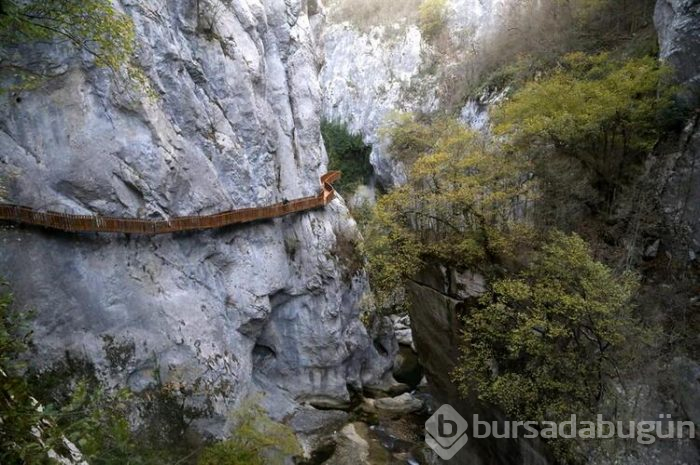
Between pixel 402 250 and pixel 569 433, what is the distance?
7.12m

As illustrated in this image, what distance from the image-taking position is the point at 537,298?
9.52 metres

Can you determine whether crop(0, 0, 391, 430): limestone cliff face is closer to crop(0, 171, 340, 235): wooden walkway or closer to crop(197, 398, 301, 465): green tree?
crop(0, 171, 340, 235): wooden walkway

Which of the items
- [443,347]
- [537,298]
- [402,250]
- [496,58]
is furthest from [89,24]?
[496,58]

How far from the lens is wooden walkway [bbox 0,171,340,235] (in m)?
12.1

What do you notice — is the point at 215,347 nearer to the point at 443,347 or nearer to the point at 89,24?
the point at 443,347

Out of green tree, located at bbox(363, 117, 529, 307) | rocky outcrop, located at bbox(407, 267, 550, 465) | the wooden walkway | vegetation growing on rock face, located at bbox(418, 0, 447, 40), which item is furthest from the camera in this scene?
vegetation growing on rock face, located at bbox(418, 0, 447, 40)

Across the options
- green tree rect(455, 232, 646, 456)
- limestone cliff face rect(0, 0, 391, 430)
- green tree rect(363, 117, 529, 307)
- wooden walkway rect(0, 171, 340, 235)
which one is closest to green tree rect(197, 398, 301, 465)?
limestone cliff face rect(0, 0, 391, 430)

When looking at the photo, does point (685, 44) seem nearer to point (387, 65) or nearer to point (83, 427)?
point (83, 427)

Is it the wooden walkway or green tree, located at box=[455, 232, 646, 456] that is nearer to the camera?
green tree, located at box=[455, 232, 646, 456]

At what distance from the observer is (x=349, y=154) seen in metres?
38.6

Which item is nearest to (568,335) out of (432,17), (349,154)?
(349,154)

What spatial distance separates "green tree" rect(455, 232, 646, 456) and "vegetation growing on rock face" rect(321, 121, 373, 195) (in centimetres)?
2834

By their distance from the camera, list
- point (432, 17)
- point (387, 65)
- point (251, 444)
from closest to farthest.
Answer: point (251, 444)
point (432, 17)
point (387, 65)

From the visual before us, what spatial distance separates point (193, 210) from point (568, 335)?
13291 mm
